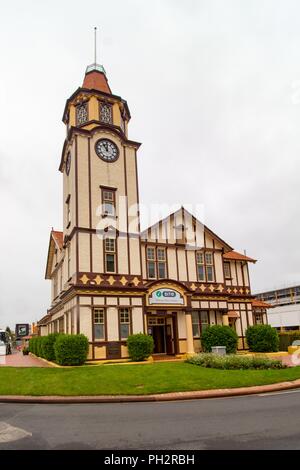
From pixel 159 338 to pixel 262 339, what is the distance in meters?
7.36

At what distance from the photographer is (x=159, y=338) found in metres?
26.1

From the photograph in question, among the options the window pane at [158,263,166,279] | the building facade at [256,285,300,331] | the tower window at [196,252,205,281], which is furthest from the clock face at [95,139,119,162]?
the building facade at [256,285,300,331]

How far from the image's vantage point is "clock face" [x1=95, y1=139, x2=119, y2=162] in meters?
25.2

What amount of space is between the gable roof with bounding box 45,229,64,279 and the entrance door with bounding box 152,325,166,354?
30.7 ft

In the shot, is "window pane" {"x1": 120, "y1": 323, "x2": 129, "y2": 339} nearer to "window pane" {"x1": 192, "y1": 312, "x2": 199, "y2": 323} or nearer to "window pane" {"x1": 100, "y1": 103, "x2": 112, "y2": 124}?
"window pane" {"x1": 192, "y1": 312, "x2": 199, "y2": 323}

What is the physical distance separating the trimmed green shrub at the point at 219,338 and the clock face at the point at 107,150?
13207 mm

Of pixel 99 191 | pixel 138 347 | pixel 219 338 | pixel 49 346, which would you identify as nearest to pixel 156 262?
pixel 99 191

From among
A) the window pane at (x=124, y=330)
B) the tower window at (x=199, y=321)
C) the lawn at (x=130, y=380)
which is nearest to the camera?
the lawn at (x=130, y=380)

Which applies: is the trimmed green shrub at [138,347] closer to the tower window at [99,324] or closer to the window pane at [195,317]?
the tower window at [99,324]

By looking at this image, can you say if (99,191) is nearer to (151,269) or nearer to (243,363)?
(151,269)

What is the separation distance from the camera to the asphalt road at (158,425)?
6547 millimetres

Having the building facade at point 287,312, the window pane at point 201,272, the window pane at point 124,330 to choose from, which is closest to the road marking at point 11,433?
the window pane at point 124,330
